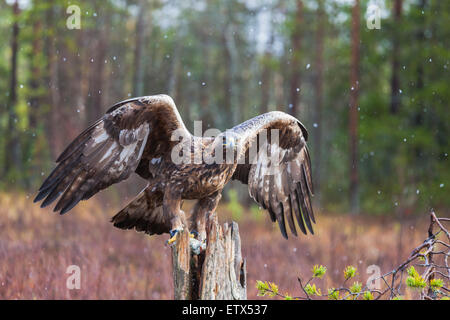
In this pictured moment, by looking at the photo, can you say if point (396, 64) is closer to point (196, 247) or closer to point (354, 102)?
point (354, 102)

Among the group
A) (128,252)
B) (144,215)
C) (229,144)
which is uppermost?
(229,144)

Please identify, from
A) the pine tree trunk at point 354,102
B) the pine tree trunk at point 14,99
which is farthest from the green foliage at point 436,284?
the pine tree trunk at point 14,99

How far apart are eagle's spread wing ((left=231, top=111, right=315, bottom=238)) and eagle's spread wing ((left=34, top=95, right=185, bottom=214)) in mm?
1138

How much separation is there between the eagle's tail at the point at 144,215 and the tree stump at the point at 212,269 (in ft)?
2.52

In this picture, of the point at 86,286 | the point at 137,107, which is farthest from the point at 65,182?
the point at 86,286

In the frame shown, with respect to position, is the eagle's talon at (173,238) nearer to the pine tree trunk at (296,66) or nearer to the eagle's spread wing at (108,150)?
the eagle's spread wing at (108,150)

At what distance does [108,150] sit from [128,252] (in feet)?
12.8

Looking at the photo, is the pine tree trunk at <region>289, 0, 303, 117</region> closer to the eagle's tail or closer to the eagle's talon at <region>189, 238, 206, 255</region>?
the eagle's tail

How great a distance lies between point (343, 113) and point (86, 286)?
11898 mm

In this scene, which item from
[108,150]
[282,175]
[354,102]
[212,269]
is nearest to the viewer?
[212,269]

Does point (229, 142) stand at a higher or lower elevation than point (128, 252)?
higher

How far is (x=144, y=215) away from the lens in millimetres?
3924

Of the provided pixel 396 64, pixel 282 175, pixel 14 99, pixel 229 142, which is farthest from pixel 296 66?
pixel 229 142
